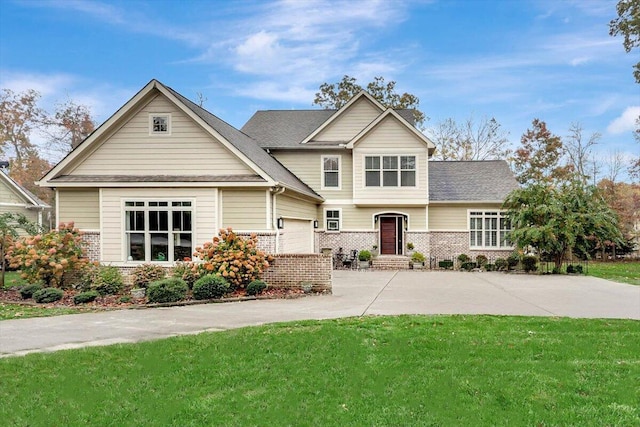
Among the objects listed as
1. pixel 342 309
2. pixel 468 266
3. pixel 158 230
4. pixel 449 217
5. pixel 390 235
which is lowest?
pixel 468 266

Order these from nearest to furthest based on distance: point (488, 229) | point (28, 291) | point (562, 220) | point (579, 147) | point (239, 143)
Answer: point (28, 291)
point (239, 143)
point (562, 220)
point (488, 229)
point (579, 147)

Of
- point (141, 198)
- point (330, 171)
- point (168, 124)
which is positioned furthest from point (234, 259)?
point (330, 171)

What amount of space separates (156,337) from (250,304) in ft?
11.2

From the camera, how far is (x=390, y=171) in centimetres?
2091

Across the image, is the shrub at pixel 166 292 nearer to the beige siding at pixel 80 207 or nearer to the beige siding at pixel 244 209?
the beige siding at pixel 244 209

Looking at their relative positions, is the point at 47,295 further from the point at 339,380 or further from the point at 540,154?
the point at 540,154

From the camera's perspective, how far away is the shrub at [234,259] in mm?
11844

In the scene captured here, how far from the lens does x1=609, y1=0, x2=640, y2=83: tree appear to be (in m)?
21.9

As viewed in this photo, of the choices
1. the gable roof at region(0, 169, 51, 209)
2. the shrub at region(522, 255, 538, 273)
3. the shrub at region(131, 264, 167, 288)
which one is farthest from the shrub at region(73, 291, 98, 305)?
the gable roof at region(0, 169, 51, 209)

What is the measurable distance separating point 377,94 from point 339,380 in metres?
33.3

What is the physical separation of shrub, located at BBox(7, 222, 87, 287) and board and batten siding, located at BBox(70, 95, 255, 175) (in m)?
2.30

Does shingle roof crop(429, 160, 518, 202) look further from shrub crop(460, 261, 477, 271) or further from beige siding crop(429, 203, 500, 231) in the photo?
shrub crop(460, 261, 477, 271)

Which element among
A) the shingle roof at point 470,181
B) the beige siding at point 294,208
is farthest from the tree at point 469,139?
the beige siding at point 294,208

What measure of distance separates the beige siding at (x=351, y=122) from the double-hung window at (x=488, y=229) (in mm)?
7128
